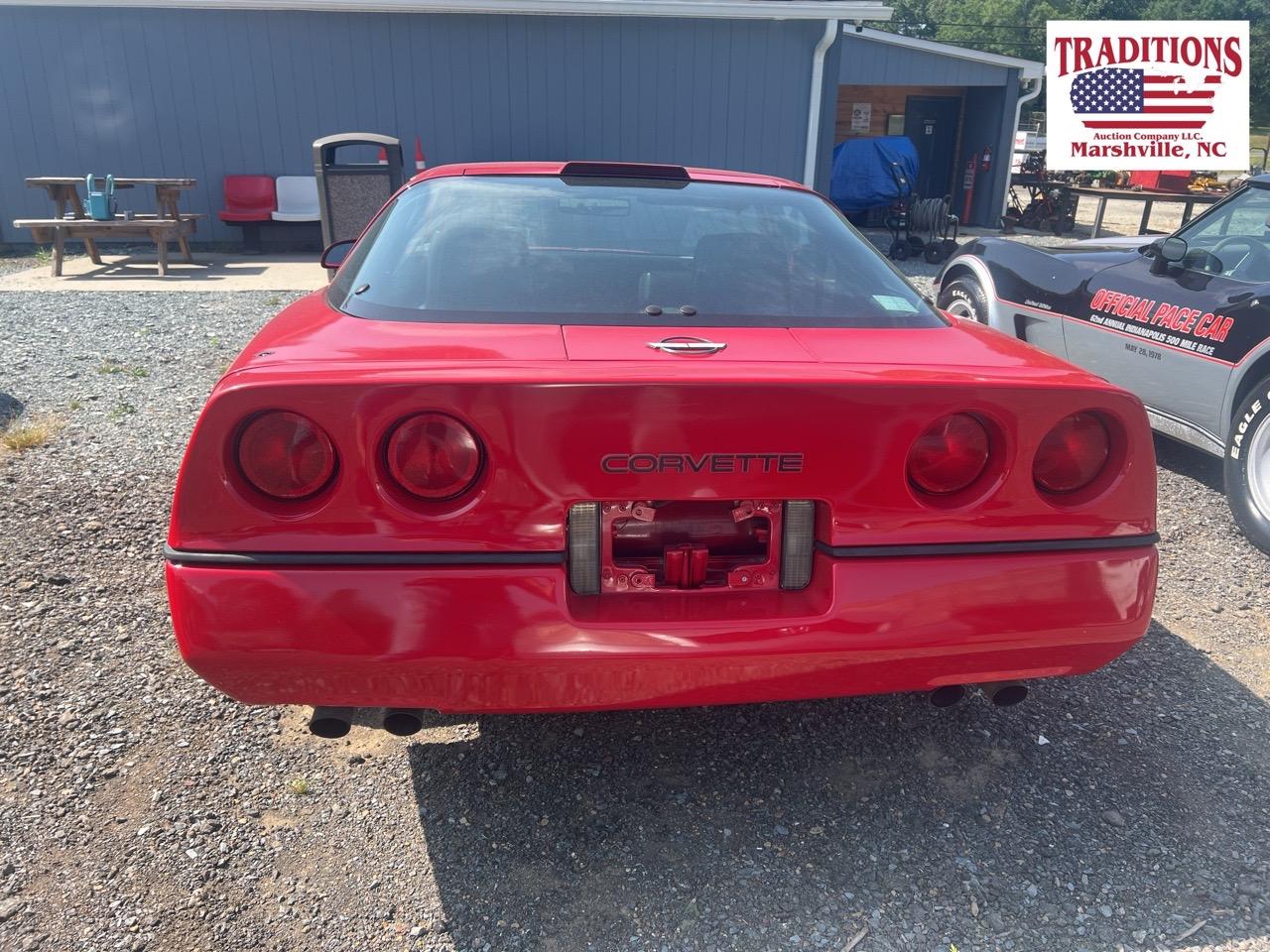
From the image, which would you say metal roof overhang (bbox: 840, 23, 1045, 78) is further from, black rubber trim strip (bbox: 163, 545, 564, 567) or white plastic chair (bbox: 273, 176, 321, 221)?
black rubber trim strip (bbox: 163, 545, 564, 567)

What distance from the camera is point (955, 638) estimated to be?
5.97 feet

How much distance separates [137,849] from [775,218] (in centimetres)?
229

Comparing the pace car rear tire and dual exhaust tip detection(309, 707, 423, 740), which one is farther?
the pace car rear tire

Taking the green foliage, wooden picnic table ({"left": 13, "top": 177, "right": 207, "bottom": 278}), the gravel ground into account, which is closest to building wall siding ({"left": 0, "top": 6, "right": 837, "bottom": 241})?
wooden picnic table ({"left": 13, "top": 177, "right": 207, "bottom": 278})

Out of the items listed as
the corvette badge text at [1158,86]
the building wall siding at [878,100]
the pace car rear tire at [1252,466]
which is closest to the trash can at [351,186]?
the pace car rear tire at [1252,466]

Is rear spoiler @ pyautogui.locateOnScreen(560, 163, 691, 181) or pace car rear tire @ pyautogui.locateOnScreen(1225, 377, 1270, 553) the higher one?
rear spoiler @ pyautogui.locateOnScreen(560, 163, 691, 181)

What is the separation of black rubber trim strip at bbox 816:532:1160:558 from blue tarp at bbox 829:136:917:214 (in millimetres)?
14775

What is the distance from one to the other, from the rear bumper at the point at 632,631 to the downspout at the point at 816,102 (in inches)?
443

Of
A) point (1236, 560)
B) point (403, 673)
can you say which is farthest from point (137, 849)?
point (1236, 560)

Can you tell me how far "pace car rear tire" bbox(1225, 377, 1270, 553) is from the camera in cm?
368

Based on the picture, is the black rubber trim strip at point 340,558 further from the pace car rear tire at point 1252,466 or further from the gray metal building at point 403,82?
the gray metal building at point 403,82

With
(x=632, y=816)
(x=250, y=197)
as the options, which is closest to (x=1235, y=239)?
(x=632, y=816)

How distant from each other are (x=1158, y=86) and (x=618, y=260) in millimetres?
14128

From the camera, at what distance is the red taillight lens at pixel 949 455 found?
5.91 feet
